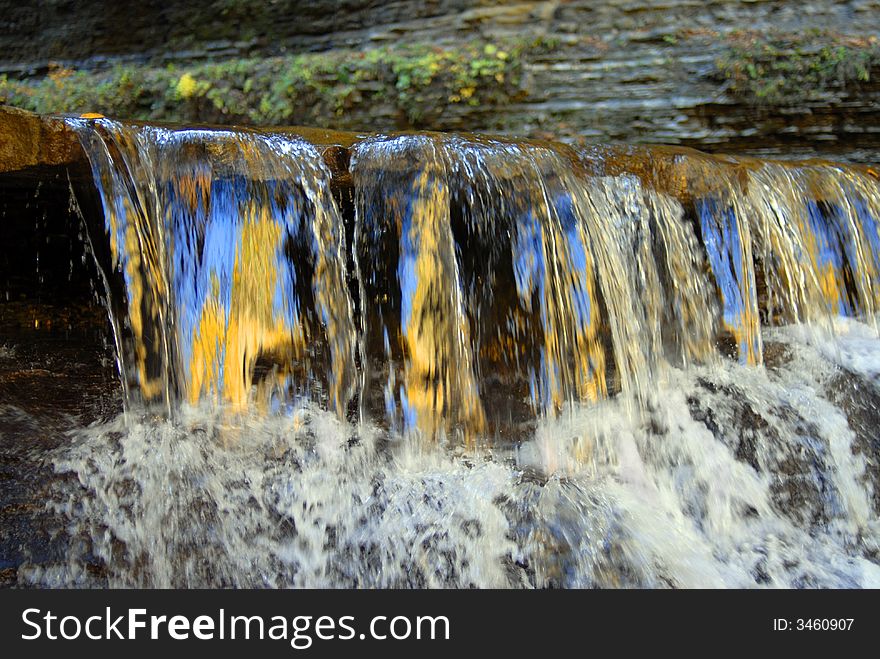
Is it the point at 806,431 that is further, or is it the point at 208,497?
the point at 806,431

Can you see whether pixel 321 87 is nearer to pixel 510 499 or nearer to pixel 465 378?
pixel 465 378

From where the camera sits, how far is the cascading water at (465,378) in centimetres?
271

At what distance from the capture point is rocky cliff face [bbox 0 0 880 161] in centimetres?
621

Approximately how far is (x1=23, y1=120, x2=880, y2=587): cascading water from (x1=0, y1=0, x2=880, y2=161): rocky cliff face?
8.77ft

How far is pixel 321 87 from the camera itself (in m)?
7.00

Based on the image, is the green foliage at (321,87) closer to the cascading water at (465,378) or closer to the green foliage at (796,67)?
the green foliage at (796,67)

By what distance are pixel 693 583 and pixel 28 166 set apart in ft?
8.90

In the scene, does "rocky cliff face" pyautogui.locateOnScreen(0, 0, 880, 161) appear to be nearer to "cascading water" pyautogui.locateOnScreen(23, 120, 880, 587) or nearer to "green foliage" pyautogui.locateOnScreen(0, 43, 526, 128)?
"green foliage" pyautogui.locateOnScreen(0, 43, 526, 128)

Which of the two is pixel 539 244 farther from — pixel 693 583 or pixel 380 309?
pixel 693 583

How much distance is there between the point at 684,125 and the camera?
6383 mm

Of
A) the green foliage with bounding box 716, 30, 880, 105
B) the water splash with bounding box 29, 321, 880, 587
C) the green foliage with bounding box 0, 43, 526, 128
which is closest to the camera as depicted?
the water splash with bounding box 29, 321, 880, 587

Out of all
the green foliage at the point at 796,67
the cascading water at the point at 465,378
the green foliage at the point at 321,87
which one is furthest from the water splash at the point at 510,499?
the green foliage at the point at 321,87

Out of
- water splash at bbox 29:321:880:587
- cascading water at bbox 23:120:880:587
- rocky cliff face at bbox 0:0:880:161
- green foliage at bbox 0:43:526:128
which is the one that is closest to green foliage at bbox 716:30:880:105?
rocky cliff face at bbox 0:0:880:161
